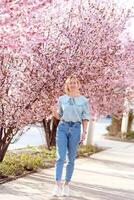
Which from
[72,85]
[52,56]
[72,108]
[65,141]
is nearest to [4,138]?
[52,56]

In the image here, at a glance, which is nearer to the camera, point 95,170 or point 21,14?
point 21,14

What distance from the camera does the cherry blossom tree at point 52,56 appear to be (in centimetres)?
1113

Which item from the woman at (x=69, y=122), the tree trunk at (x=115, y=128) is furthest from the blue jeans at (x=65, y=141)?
the tree trunk at (x=115, y=128)

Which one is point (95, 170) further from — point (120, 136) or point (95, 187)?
point (120, 136)

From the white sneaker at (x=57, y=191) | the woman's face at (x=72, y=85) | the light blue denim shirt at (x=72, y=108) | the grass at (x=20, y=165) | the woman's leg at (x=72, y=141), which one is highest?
the woman's face at (x=72, y=85)

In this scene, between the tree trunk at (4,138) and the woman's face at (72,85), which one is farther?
the tree trunk at (4,138)

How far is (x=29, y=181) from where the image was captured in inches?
425

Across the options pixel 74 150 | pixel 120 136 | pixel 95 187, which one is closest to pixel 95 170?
pixel 95 187

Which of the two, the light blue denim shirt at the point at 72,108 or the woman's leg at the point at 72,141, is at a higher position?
the light blue denim shirt at the point at 72,108

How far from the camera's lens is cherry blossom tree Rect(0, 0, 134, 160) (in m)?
11.1

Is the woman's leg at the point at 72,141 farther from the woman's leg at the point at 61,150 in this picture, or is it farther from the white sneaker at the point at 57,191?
the white sneaker at the point at 57,191

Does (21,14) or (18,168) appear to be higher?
(21,14)

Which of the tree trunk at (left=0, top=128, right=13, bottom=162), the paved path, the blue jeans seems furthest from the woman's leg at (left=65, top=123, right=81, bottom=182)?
the tree trunk at (left=0, top=128, right=13, bottom=162)

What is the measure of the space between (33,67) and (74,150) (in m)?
2.66
